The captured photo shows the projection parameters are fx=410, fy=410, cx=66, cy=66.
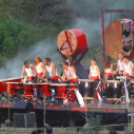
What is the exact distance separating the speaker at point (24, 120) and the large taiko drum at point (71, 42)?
247cm

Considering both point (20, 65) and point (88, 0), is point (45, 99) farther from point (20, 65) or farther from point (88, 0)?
point (88, 0)

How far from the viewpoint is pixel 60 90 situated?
35.0 feet

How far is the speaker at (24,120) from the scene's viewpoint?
33.1 ft

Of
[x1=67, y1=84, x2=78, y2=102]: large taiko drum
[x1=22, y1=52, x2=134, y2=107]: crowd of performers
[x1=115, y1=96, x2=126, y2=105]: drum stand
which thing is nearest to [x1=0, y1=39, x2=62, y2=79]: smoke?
[x1=22, y1=52, x2=134, y2=107]: crowd of performers

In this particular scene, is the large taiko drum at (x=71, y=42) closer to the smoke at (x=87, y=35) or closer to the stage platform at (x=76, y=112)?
the stage platform at (x=76, y=112)

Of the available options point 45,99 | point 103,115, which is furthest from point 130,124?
point 45,99

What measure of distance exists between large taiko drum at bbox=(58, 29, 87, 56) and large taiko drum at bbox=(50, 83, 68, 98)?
5.02 feet

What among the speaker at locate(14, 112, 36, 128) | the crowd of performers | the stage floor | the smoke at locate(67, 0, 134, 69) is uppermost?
the smoke at locate(67, 0, 134, 69)

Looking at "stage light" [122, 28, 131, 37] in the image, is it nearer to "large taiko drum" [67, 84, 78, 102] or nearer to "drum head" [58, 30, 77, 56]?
"drum head" [58, 30, 77, 56]

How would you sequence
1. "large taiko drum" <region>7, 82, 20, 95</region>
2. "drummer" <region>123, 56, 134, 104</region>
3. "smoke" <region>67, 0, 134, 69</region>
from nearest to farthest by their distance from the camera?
1. "drummer" <region>123, 56, 134, 104</region>
2. "large taiko drum" <region>7, 82, 20, 95</region>
3. "smoke" <region>67, 0, 134, 69</region>

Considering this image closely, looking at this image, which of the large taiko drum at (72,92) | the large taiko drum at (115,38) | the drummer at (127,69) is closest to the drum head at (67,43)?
the large taiko drum at (115,38)

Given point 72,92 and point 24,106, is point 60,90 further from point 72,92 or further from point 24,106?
point 24,106

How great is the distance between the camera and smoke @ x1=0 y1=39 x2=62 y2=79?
64.2 ft

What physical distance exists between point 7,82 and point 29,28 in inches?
427
